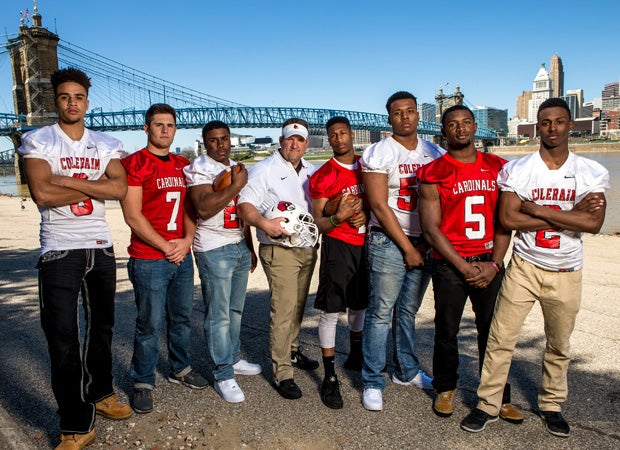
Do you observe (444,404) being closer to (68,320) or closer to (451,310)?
(451,310)

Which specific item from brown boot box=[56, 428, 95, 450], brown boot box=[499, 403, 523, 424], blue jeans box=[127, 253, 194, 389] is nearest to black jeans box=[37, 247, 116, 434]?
brown boot box=[56, 428, 95, 450]

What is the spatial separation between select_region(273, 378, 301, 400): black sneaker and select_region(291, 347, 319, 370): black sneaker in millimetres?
445

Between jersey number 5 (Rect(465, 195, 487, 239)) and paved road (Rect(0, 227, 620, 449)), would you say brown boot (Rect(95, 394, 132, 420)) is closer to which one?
paved road (Rect(0, 227, 620, 449))

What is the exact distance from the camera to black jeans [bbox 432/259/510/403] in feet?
10.9

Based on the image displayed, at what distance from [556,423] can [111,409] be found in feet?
8.84

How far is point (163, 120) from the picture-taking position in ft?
11.9

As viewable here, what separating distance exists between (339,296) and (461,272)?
875 mm

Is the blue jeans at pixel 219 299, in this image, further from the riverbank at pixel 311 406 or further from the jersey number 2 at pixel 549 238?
the jersey number 2 at pixel 549 238

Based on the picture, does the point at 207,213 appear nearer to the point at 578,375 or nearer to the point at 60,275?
the point at 60,275

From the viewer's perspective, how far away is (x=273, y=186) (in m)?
3.74

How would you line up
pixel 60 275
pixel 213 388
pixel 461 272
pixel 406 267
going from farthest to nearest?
pixel 213 388 → pixel 406 267 → pixel 461 272 → pixel 60 275

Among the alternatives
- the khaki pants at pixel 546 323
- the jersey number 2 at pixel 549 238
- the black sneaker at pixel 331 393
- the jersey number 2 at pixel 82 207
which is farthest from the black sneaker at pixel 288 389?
the jersey number 2 at pixel 549 238

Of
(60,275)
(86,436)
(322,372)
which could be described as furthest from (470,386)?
(60,275)

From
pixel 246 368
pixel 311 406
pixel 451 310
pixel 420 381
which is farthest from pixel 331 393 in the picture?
pixel 451 310
